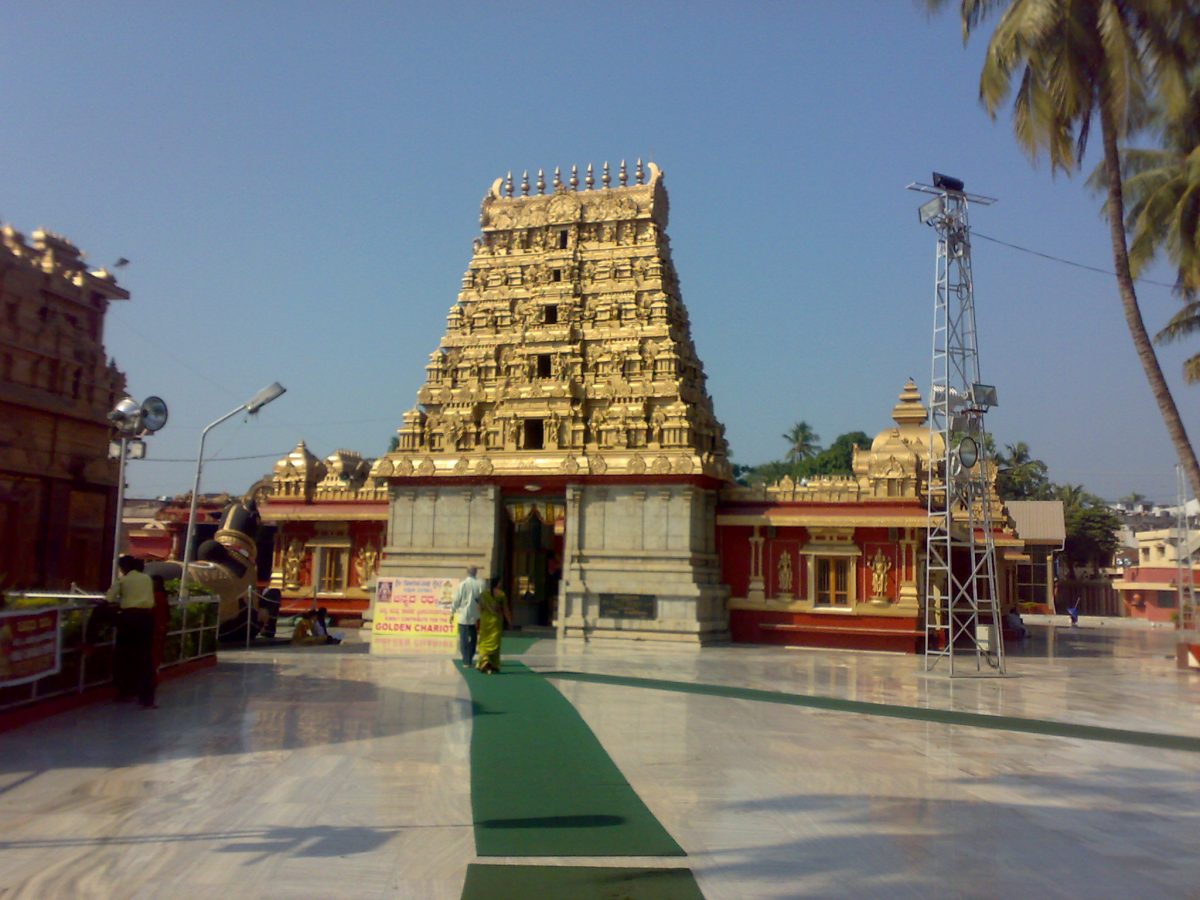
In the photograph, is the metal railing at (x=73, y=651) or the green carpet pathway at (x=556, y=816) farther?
the metal railing at (x=73, y=651)

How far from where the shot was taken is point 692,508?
24.8 meters

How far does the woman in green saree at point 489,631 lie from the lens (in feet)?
52.0

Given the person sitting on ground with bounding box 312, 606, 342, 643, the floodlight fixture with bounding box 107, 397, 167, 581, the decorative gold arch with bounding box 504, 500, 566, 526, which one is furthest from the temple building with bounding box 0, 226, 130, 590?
the decorative gold arch with bounding box 504, 500, 566, 526

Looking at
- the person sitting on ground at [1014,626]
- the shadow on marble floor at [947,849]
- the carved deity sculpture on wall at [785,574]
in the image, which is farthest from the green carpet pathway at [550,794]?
the person sitting on ground at [1014,626]

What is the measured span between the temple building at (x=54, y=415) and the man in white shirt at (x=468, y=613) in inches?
229

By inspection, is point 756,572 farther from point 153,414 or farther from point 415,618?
point 153,414

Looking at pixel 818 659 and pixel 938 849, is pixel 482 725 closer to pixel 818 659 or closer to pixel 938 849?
pixel 938 849

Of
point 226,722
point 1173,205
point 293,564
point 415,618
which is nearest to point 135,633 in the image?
point 226,722

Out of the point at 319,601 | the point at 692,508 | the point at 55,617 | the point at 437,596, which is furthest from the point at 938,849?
the point at 319,601

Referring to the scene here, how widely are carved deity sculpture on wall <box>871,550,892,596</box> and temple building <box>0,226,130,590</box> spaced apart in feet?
56.0

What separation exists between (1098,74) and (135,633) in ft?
55.9

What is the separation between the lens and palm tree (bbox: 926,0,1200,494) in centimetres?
1698

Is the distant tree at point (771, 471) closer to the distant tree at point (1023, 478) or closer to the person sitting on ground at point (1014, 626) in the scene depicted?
the distant tree at point (1023, 478)

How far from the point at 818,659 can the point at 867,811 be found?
582 inches
